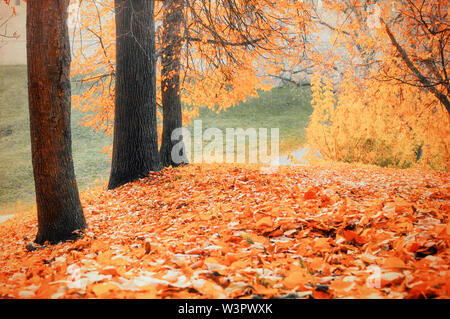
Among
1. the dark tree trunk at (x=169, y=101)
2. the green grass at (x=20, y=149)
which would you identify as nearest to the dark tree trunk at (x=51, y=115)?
the dark tree trunk at (x=169, y=101)

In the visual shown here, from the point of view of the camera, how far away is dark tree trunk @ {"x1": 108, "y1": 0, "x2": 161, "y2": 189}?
580cm

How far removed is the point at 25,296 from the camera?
1.80 m

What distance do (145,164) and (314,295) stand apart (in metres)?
4.73

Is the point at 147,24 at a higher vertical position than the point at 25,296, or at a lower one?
higher

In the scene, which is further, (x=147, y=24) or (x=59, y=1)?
(x=147, y=24)

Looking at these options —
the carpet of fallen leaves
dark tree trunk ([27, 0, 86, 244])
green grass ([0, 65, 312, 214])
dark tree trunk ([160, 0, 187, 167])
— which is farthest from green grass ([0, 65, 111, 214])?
the carpet of fallen leaves

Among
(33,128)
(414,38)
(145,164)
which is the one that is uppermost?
(414,38)

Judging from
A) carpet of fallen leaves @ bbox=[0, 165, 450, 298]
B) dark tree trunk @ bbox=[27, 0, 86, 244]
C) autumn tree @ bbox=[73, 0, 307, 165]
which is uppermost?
autumn tree @ bbox=[73, 0, 307, 165]

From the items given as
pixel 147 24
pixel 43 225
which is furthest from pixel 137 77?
pixel 43 225

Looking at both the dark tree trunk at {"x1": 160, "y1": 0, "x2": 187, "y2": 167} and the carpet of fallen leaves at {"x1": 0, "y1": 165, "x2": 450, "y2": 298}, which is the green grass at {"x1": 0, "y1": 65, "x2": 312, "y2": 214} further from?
the carpet of fallen leaves at {"x1": 0, "y1": 165, "x2": 450, "y2": 298}

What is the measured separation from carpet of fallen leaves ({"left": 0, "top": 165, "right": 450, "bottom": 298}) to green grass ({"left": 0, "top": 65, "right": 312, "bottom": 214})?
1057 cm
